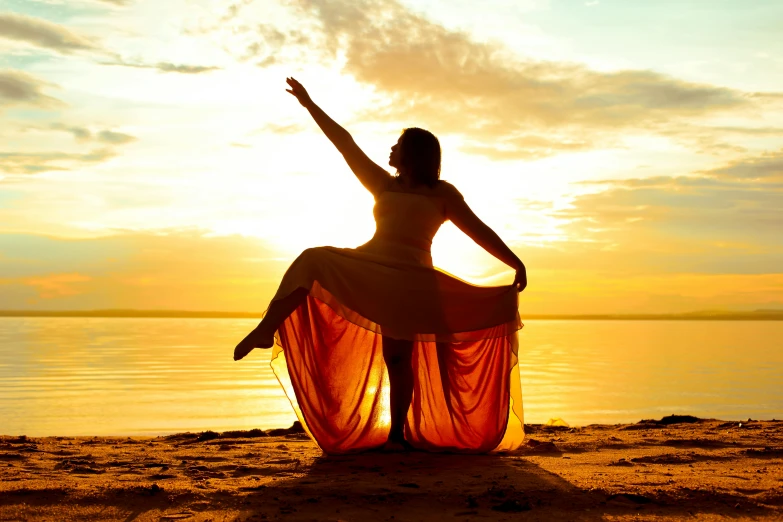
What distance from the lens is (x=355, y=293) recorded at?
17.5 ft

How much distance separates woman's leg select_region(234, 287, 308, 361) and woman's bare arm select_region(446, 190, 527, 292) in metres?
1.38

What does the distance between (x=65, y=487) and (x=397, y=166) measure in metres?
3.20

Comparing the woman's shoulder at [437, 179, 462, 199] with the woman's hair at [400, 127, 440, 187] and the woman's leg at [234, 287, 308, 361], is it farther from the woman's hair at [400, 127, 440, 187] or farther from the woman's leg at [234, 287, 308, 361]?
the woman's leg at [234, 287, 308, 361]

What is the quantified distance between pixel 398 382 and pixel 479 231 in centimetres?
133

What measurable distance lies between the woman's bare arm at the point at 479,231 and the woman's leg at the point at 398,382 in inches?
38.6

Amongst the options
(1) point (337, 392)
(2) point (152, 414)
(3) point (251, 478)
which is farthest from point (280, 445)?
(2) point (152, 414)

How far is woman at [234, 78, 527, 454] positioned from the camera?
5.38 metres

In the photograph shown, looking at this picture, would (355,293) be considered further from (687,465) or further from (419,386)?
(687,465)

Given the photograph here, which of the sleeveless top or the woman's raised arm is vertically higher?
the woman's raised arm

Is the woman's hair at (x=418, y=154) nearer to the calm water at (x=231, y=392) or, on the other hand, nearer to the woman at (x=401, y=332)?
the woman at (x=401, y=332)

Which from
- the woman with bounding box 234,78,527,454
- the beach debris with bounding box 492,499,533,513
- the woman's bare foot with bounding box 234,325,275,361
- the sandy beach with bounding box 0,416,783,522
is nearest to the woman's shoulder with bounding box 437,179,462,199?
the woman with bounding box 234,78,527,454

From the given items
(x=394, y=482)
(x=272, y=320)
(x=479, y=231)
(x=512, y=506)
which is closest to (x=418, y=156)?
(x=479, y=231)

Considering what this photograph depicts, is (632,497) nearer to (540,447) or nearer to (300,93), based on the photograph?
(540,447)

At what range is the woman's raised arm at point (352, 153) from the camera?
5945 mm
